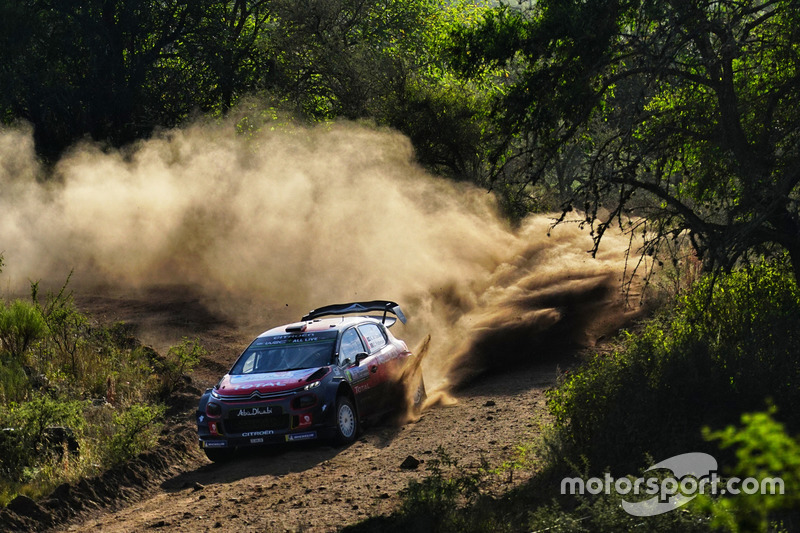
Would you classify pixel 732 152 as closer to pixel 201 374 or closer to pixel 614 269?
pixel 614 269

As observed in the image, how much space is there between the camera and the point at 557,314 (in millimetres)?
17547

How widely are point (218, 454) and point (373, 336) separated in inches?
121

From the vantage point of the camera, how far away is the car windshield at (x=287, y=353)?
12.4 meters

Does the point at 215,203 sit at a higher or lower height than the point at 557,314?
higher

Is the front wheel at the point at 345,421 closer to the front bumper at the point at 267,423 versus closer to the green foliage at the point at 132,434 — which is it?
the front bumper at the point at 267,423

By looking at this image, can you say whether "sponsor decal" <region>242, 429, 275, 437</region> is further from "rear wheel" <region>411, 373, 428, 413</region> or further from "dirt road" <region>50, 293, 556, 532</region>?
"rear wheel" <region>411, 373, 428, 413</region>

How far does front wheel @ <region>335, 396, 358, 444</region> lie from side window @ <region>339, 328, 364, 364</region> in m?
0.63

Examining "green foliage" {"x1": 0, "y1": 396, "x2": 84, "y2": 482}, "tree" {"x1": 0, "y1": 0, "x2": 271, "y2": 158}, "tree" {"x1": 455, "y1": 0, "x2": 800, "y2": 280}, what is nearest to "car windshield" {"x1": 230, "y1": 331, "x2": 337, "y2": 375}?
"green foliage" {"x1": 0, "y1": 396, "x2": 84, "y2": 482}

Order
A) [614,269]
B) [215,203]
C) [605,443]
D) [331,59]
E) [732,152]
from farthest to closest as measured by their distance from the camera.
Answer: [331,59] < [215,203] < [614,269] < [732,152] < [605,443]

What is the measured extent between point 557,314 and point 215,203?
11.8 meters

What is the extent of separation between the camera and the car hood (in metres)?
11.7

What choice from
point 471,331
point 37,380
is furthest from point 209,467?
point 471,331

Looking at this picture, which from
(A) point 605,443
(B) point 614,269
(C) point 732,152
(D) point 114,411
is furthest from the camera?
(B) point 614,269

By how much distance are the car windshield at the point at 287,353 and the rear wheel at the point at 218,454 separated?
3.77 ft
